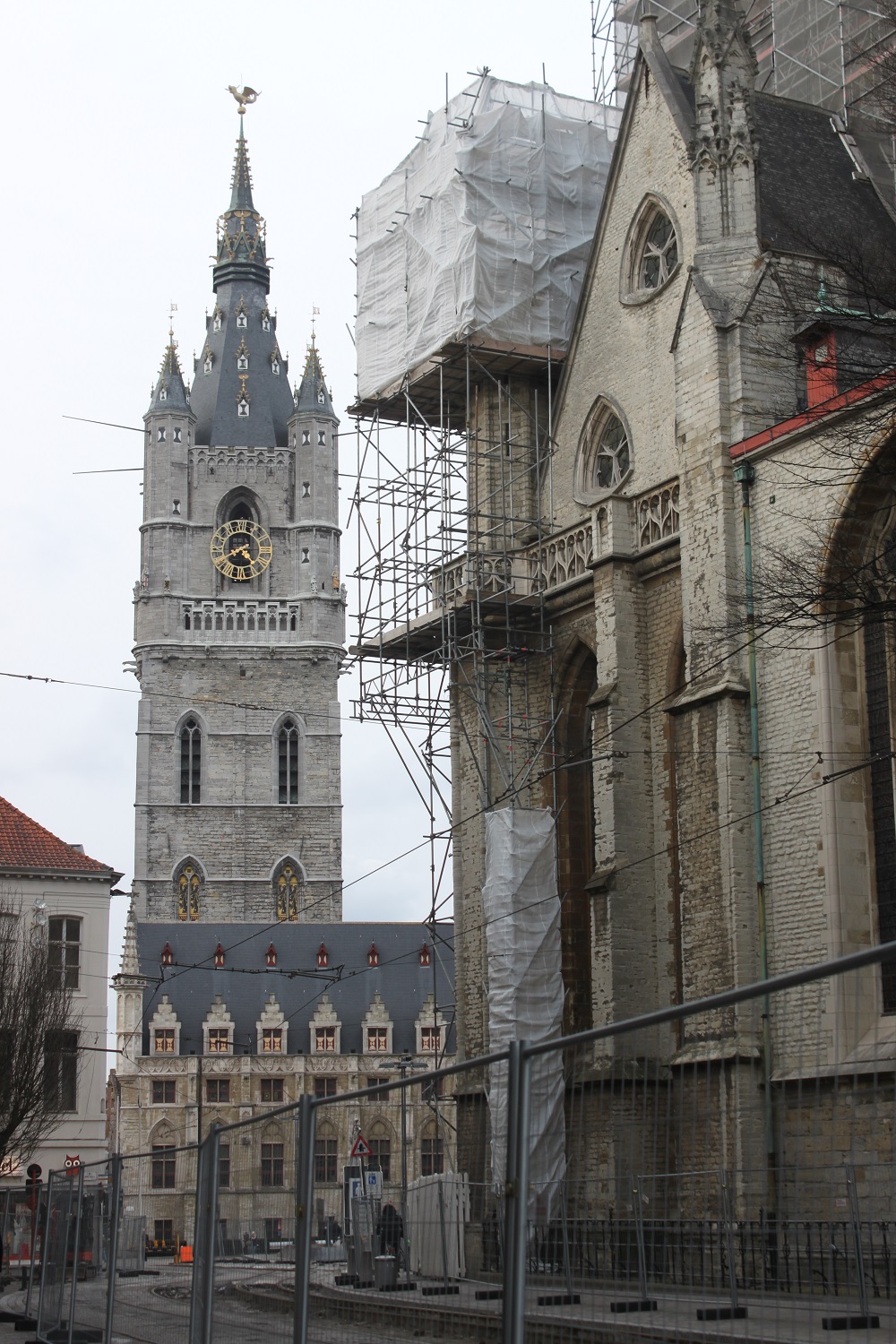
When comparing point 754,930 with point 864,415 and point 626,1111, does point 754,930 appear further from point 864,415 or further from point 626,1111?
point 626,1111

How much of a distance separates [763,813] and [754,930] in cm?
125

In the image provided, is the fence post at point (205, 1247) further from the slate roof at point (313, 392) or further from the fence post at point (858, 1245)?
the slate roof at point (313, 392)

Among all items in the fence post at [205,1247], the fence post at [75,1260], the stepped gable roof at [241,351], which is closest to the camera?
the fence post at [205,1247]

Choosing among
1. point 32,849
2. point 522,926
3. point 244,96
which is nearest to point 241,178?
point 244,96

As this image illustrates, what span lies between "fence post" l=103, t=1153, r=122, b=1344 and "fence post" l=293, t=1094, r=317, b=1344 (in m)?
3.26

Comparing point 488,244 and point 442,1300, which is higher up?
point 488,244

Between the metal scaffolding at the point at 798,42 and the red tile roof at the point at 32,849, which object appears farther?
the red tile roof at the point at 32,849

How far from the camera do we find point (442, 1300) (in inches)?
253

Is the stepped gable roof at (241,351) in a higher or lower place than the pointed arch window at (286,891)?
higher

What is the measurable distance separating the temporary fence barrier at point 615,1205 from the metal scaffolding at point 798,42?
19692mm

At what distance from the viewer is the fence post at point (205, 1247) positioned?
8711mm

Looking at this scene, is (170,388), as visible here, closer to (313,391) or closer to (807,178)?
(313,391)

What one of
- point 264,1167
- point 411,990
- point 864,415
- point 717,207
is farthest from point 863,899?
point 411,990

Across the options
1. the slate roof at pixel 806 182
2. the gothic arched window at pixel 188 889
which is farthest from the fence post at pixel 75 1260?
the gothic arched window at pixel 188 889
